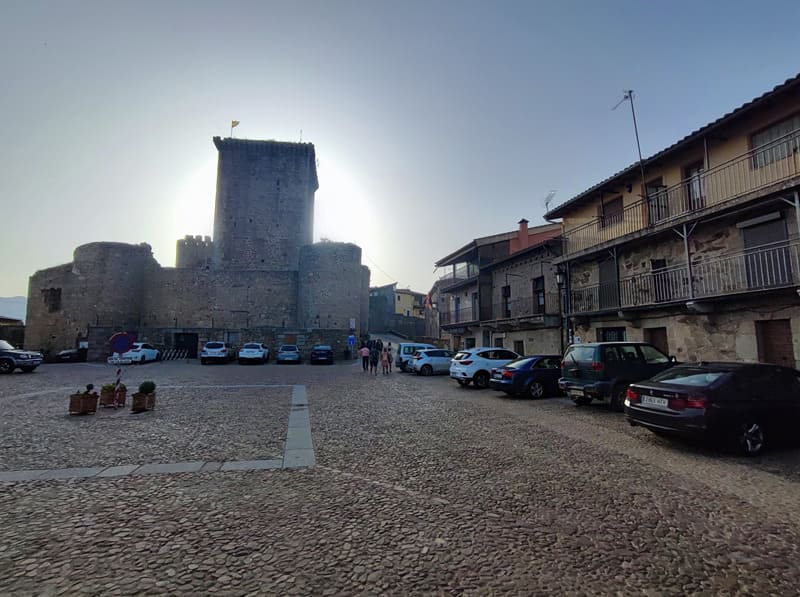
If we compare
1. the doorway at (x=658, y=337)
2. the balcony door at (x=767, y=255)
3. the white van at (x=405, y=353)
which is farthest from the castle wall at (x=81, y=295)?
the balcony door at (x=767, y=255)

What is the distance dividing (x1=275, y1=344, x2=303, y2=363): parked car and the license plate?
24258mm

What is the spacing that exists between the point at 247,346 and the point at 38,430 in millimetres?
20310

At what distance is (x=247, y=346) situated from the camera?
1077 inches

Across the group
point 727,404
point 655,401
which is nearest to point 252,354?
point 655,401

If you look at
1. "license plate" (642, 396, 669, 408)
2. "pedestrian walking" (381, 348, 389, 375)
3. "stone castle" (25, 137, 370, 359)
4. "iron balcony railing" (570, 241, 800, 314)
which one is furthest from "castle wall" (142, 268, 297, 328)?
"license plate" (642, 396, 669, 408)

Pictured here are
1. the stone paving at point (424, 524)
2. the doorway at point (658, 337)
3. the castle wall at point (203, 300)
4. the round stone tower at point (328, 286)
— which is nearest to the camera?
the stone paving at point (424, 524)

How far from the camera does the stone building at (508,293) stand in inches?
733

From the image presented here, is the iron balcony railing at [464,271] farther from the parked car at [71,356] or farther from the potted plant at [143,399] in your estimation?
the parked car at [71,356]

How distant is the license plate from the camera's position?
6.13 meters

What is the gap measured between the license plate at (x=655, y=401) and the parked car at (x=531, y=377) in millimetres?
5451

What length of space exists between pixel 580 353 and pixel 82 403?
38.5 feet

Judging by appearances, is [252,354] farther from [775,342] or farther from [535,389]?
[775,342]

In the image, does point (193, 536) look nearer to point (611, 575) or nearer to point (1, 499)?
point (1, 499)

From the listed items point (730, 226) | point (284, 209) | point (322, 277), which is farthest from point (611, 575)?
point (284, 209)
